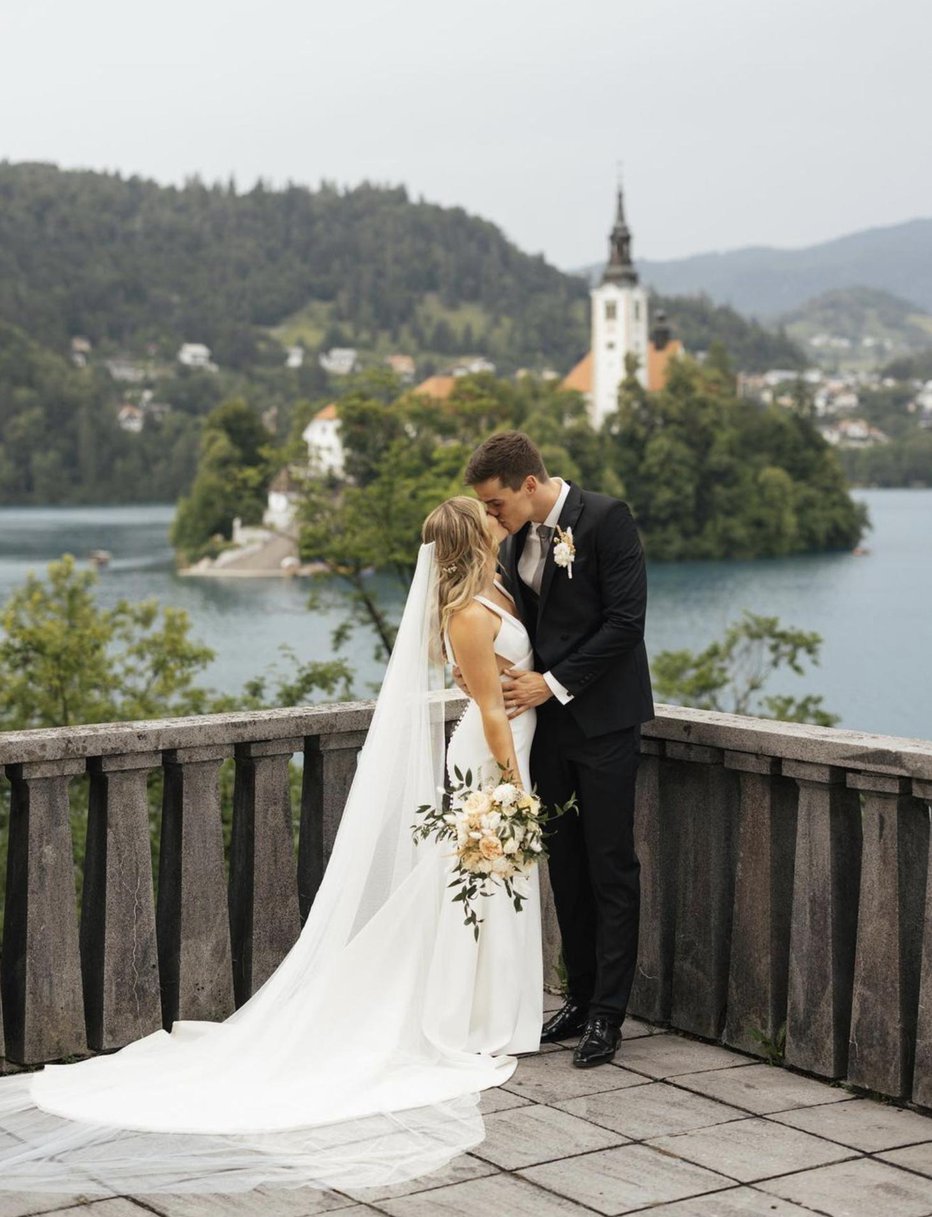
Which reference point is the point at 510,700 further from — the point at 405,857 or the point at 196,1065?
the point at 196,1065

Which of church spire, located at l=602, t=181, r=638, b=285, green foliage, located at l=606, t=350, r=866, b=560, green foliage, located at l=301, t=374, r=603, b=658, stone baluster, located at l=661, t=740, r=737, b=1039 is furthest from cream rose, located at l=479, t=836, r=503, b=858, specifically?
church spire, located at l=602, t=181, r=638, b=285

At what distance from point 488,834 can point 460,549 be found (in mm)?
805

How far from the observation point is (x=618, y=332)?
12450cm

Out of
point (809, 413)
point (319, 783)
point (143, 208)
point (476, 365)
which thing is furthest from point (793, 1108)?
point (143, 208)

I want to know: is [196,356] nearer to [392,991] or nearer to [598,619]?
[598,619]

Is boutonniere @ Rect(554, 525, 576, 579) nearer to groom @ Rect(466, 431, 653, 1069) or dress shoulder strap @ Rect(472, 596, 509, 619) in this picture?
groom @ Rect(466, 431, 653, 1069)

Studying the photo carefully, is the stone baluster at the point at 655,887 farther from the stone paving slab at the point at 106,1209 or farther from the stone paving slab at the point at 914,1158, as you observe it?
the stone paving slab at the point at 106,1209

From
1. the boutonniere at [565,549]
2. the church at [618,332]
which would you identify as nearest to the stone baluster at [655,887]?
the boutonniere at [565,549]

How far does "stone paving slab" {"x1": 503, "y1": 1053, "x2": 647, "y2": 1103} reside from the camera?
4352 millimetres

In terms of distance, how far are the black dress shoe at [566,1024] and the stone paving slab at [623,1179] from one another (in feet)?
3.27

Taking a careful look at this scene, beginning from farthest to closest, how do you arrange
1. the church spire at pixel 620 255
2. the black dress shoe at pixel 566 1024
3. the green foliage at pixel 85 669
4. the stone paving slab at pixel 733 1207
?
the church spire at pixel 620 255
the green foliage at pixel 85 669
the black dress shoe at pixel 566 1024
the stone paving slab at pixel 733 1207

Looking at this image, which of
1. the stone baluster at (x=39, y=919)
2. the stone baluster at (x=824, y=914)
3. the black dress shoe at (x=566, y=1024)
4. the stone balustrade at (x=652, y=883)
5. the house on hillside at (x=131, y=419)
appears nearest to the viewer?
the stone balustrade at (x=652, y=883)

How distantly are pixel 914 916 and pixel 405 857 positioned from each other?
1.41 m

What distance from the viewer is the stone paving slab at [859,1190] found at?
3479 millimetres
